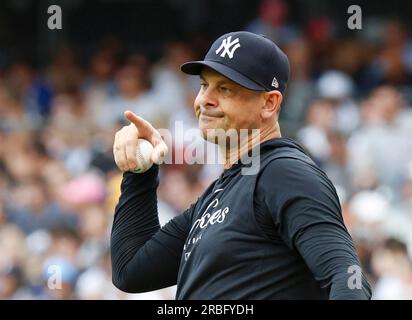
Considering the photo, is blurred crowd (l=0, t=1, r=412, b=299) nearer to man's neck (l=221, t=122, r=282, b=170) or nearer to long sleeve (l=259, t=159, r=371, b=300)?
man's neck (l=221, t=122, r=282, b=170)

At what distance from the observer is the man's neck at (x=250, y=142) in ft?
9.09

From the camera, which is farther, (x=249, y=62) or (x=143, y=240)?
(x=143, y=240)

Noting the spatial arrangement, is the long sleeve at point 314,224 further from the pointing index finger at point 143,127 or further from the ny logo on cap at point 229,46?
the pointing index finger at point 143,127

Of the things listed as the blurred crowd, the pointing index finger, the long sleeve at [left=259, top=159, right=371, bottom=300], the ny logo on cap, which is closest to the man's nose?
the ny logo on cap

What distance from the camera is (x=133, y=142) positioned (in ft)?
9.48

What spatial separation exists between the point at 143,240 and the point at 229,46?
724 millimetres

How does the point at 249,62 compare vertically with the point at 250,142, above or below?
above

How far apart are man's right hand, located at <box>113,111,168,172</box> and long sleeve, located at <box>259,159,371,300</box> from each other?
473 millimetres

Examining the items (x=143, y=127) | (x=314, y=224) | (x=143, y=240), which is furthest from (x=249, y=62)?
(x=143, y=240)

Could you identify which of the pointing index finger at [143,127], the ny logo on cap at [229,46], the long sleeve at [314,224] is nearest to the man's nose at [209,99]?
the ny logo on cap at [229,46]

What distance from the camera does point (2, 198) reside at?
827cm

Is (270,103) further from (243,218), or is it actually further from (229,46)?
(243,218)

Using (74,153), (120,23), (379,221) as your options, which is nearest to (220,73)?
(379,221)

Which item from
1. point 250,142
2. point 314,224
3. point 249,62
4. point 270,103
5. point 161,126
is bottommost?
point 314,224
